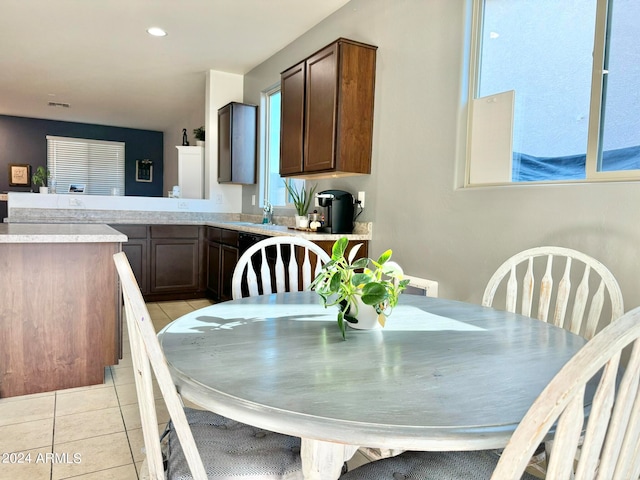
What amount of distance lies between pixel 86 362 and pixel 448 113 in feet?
8.13

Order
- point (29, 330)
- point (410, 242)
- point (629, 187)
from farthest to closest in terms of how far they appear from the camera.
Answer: point (410, 242) < point (29, 330) < point (629, 187)

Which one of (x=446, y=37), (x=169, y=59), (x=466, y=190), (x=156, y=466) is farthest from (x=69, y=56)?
(x=156, y=466)

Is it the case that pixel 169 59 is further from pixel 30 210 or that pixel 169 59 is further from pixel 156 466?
pixel 156 466

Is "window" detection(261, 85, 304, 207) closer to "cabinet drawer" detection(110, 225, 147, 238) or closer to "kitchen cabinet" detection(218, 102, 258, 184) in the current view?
"kitchen cabinet" detection(218, 102, 258, 184)

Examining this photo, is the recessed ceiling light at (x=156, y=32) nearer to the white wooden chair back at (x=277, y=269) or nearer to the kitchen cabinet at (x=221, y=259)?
the kitchen cabinet at (x=221, y=259)

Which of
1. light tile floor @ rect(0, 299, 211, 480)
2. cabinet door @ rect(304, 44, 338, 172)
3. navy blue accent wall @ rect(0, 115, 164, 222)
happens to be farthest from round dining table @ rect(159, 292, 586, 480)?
navy blue accent wall @ rect(0, 115, 164, 222)

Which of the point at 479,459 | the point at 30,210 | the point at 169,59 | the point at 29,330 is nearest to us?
the point at 479,459

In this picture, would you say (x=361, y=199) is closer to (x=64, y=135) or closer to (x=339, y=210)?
(x=339, y=210)

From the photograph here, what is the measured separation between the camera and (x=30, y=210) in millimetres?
4500

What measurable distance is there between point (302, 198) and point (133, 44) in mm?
2315

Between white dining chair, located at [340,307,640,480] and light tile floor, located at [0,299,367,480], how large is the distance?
131 centimetres

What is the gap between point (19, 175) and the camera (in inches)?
320

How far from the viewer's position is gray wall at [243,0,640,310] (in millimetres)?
1774

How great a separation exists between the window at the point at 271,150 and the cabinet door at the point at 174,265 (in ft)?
3.17
